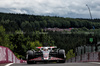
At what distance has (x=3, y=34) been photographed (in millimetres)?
81688

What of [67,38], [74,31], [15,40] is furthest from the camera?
[67,38]

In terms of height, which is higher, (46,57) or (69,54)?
(46,57)

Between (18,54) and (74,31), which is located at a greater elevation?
(74,31)

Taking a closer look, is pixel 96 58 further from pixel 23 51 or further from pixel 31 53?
pixel 23 51

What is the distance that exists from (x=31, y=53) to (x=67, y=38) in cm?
16948

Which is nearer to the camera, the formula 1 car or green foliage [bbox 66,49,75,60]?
the formula 1 car

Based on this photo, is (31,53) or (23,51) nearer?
(31,53)

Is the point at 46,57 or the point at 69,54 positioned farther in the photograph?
the point at 69,54

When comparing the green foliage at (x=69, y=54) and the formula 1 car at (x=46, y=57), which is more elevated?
the formula 1 car at (x=46, y=57)

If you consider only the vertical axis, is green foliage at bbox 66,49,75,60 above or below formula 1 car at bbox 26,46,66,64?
below

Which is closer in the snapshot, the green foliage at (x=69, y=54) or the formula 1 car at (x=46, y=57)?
the formula 1 car at (x=46, y=57)

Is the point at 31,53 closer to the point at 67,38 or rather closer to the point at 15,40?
the point at 15,40

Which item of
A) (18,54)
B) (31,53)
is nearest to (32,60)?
(31,53)

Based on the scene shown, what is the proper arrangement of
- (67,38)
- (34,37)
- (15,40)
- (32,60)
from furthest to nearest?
1. (67,38)
2. (34,37)
3. (15,40)
4. (32,60)
